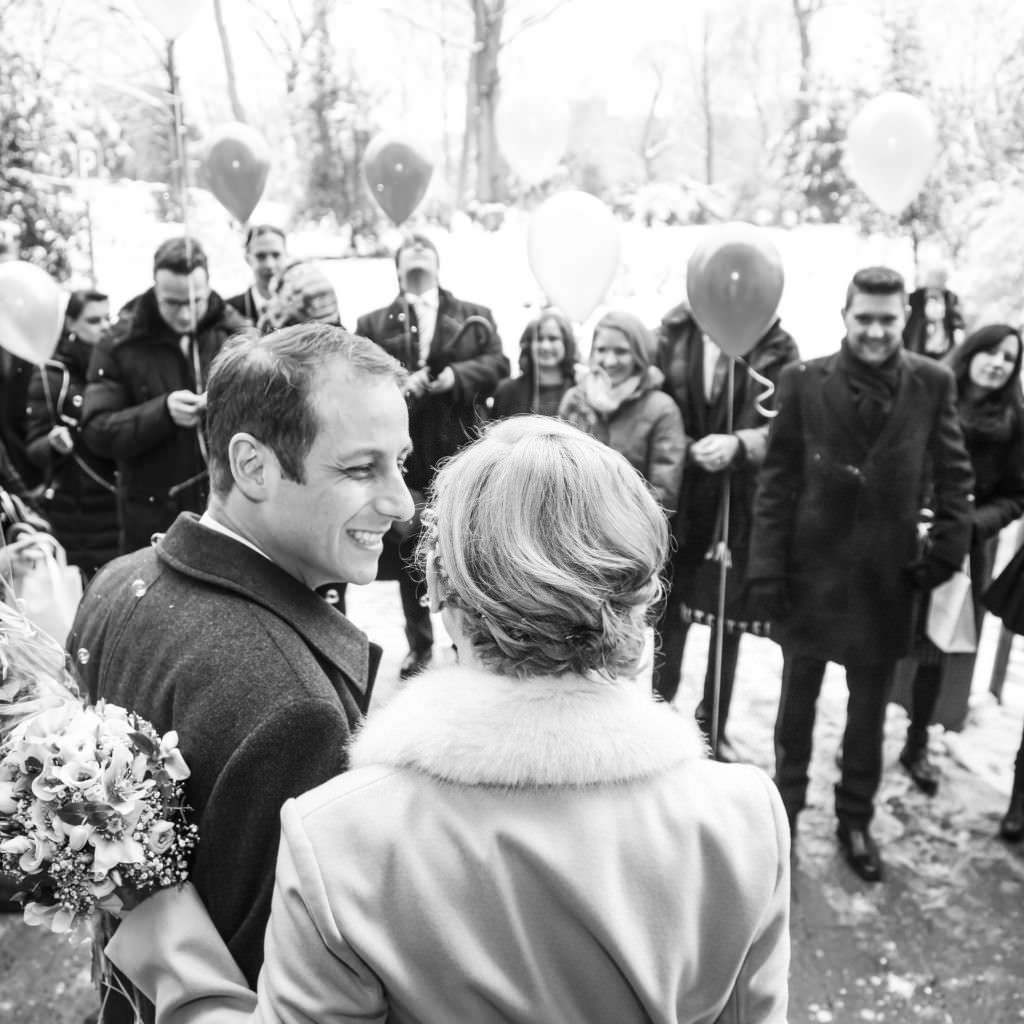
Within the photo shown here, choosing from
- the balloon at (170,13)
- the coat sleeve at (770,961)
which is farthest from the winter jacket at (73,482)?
the coat sleeve at (770,961)

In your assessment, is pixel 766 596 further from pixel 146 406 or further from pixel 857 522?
pixel 146 406

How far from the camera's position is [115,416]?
3.49 metres

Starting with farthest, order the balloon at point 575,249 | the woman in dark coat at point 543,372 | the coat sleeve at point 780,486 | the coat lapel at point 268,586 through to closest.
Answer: the woman in dark coat at point 543,372
the balloon at point 575,249
the coat sleeve at point 780,486
the coat lapel at point 268,586

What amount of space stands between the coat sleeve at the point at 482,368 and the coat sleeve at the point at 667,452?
3.21 feet

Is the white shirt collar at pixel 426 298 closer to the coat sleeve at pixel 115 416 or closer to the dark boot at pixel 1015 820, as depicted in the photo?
the coat sleeve at pixel 115 416

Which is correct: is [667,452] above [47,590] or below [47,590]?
above

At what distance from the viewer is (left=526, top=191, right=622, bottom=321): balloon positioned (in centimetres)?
397

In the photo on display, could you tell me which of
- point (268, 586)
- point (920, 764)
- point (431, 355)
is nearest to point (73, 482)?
point (431, 355)

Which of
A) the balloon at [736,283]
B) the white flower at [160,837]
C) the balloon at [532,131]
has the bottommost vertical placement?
the white flower at [160,837]

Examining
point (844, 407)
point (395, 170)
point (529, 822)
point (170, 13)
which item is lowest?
point (529, 822)

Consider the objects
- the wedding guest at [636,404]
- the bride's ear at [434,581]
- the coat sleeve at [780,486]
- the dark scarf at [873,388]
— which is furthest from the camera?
the wedding guest at [636,404]

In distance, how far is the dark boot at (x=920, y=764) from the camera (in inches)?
138

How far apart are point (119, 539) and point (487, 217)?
36.2ft

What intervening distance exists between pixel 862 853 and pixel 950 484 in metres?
1.13
